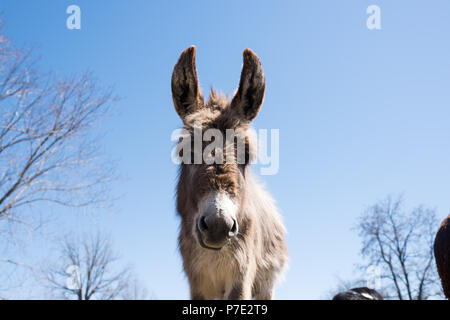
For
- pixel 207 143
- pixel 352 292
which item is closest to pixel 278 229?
pixel 352 292

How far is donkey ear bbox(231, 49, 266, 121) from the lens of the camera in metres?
Result: 3.94

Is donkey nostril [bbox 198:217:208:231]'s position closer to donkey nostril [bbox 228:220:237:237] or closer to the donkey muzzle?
the donkey muzzle

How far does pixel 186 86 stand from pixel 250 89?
30.6 inches

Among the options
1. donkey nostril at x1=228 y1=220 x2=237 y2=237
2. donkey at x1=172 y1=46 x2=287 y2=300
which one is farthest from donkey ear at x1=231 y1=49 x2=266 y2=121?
donkey nostril at x1=228 y1=220 x2=237 y2=237

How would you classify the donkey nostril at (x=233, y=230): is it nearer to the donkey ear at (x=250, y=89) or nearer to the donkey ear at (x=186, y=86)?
the donkey ear at (x=250, y=89)

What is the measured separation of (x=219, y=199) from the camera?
2930mm

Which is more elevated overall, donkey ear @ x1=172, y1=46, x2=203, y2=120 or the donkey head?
donkey ear @ x1=172, y1=46, x2=203, y2=120

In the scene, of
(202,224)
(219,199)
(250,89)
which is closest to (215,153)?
(219,199)

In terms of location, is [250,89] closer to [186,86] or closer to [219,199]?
[186,86]

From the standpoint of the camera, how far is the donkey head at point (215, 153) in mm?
2879

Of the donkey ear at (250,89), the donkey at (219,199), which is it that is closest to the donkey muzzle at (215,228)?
the donkey at (219,199)

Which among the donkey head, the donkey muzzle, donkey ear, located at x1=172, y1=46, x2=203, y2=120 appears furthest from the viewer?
donkey ear, located at x1=172, y1=46, x2=203, y2=120
